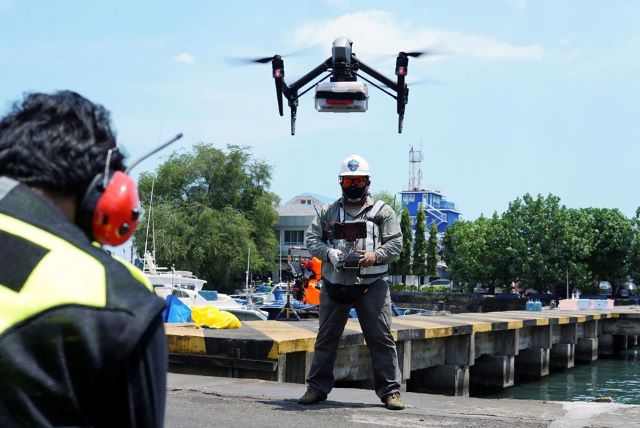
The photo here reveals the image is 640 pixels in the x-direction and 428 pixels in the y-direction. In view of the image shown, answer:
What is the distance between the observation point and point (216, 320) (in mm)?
10344

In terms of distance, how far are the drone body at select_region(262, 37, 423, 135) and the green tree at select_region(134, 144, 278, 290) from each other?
38220 millimetres

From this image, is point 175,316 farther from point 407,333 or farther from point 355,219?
point 355,219

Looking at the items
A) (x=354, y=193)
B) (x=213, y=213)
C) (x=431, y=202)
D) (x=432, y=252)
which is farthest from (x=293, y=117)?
(x=431, y=202)

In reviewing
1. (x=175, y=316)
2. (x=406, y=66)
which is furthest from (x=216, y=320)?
(x=406, y=66)

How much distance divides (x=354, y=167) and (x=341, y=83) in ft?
25.0

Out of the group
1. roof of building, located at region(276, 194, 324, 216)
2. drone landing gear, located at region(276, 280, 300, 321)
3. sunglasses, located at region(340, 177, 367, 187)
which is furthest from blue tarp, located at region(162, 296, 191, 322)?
roof of building, located at region(276, 194, 324, 216)

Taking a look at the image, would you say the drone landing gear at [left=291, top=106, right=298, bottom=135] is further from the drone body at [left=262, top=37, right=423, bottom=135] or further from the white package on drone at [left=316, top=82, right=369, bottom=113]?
the white package on drone at [left=316, top=82, right=369, bottom=113]

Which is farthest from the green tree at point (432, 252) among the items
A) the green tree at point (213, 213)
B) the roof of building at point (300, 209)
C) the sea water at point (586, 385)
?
the sea water at point (586, 385)

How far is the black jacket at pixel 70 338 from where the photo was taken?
1.49 meters

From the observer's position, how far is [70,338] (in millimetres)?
1480

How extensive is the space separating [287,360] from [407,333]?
130 inches

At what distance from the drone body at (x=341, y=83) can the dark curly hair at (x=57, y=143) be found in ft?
39.7

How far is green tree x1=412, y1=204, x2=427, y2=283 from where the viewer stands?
82.7 m

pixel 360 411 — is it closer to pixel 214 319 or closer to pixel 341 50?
pixel 214 319
